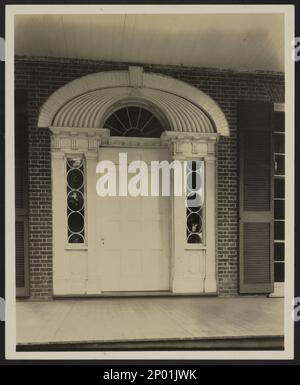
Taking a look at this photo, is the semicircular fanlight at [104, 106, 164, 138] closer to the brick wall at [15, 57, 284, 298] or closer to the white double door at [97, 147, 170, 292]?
the white double door at [97, 147, 170, 292]

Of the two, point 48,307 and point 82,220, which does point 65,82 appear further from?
point 48,307

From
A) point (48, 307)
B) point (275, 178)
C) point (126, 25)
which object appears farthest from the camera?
point (275, 178)

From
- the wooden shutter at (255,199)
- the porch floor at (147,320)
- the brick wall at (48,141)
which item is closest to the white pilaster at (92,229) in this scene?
the porch floor at (147,320)

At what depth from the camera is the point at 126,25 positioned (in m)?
4.42

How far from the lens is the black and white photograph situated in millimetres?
5020

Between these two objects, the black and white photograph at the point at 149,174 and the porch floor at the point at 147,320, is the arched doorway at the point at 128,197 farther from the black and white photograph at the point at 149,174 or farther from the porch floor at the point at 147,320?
the porch floor at the point at 147,320

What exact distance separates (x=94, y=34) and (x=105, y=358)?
3.90 meters

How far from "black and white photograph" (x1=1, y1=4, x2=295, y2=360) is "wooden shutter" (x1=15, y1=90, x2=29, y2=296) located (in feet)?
0.05

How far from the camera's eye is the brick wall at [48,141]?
5.40m

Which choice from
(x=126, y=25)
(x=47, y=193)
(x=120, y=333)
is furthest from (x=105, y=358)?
(x=126, y=25)

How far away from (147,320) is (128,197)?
6.73 feet

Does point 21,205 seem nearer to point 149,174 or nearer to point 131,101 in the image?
point 149,174

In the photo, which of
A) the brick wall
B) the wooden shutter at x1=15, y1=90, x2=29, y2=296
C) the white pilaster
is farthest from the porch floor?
the brick wall

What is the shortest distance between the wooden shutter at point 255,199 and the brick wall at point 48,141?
0.13 metres
